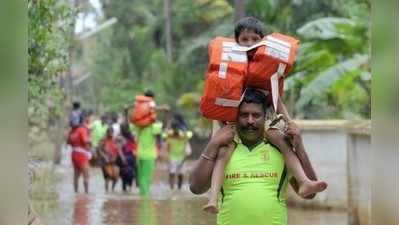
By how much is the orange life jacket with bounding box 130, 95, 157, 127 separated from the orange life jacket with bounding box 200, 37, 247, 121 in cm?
955

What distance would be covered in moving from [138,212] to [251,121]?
7.61m

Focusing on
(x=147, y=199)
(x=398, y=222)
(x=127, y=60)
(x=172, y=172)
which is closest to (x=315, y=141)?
(x=147, y=199)

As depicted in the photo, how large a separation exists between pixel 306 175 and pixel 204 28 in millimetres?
29067

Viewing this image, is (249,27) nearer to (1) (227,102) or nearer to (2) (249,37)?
(2) (249,37)

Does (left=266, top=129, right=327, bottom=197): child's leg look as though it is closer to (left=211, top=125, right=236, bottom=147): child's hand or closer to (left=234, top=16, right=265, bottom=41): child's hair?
(left=211, top=125, right=236, bottom=147): child's hand

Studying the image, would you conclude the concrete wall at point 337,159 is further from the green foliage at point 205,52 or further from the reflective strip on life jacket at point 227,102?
the reflective strip on life jacket at point 227,102

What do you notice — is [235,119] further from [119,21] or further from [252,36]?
[119,21]

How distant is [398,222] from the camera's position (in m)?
3.36

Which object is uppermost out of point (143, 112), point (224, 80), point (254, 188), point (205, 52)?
point (205, 52)

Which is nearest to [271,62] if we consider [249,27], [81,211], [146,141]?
[249,27]

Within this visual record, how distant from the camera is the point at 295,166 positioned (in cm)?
433

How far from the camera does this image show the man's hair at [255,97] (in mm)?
4387

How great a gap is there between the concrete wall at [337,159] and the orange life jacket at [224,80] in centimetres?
588

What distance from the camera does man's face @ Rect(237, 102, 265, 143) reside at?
4367mm
